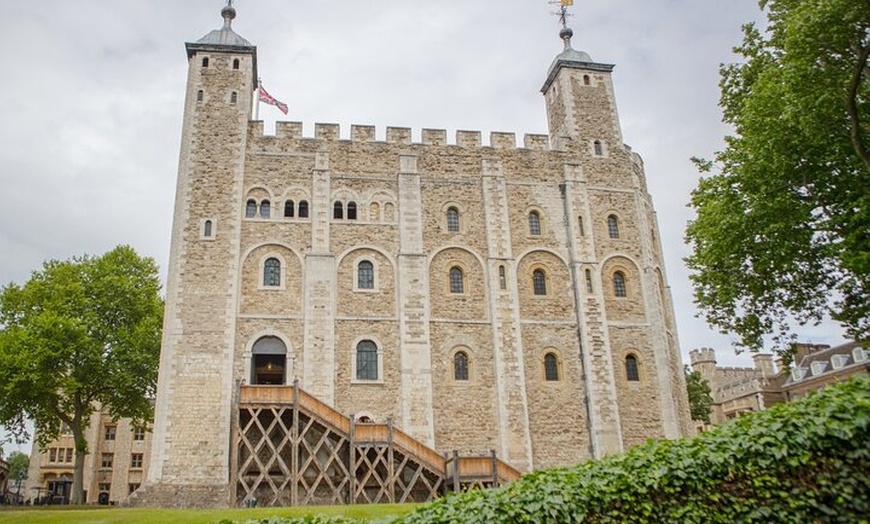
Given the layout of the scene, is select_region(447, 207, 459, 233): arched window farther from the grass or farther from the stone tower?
the grass

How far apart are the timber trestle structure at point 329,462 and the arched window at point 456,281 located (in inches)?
276

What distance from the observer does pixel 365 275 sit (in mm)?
27578

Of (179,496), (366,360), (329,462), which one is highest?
(366,360)

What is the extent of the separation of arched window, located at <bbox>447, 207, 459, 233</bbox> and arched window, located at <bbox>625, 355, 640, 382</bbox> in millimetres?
8876

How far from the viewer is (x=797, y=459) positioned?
8602 millimetres

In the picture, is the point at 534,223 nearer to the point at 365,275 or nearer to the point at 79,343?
the point at 365,275

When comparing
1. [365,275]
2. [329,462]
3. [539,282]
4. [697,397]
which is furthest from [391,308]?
[697,397]

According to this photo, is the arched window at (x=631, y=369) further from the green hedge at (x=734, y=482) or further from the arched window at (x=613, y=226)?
the green hedge at (x=734, y=482)

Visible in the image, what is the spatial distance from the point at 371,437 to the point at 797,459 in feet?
53.4

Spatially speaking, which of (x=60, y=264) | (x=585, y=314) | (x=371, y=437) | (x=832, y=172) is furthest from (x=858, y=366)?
(x=60, y=264)

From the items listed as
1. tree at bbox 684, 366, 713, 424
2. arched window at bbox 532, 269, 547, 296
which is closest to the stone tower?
arched window at bbox 532, 269, 547, 296

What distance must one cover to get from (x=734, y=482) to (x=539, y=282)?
20.1 meters

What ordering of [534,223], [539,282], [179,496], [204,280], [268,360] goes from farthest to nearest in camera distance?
1. [534,223]
2. [539,282]
3. [268,360]
4. [204,280]
5. [179,496]

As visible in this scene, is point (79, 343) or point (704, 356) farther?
point (704, 356)
